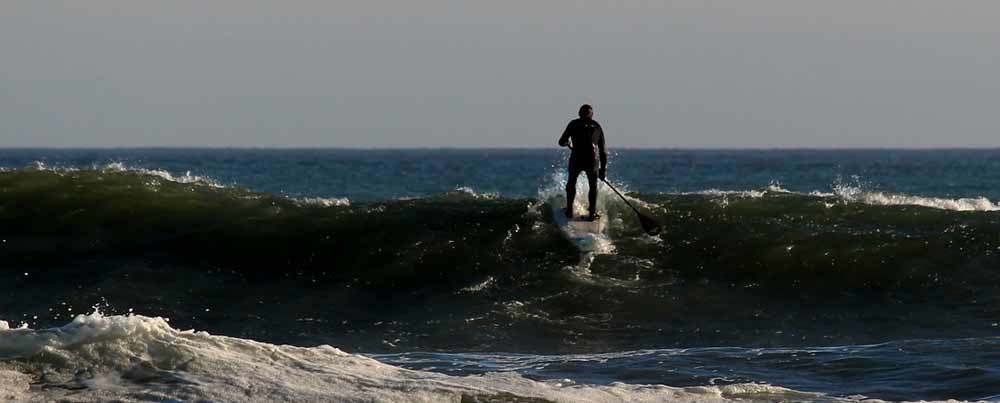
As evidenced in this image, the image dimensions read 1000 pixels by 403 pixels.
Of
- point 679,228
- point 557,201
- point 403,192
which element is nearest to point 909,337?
point 679,228

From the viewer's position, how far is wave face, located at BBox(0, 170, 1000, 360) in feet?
45.1

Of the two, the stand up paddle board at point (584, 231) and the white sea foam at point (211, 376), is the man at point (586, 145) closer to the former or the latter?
the stand up paddle board at point (584, 231)

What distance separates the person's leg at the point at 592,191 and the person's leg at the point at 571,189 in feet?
0.49

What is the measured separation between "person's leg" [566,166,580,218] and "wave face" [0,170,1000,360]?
0.29 meters

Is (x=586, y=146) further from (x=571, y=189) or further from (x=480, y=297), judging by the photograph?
(x=480, y=297)

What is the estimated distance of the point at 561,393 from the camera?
9.27m

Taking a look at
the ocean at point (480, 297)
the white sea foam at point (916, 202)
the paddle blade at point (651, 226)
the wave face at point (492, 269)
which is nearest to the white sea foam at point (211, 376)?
the ocean at point (480, 297)

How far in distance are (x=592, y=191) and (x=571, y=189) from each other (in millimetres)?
248

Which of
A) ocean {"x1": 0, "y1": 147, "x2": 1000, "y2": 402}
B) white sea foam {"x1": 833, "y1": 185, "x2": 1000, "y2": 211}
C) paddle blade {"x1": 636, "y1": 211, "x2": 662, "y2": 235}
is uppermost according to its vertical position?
white sea foam {"x1": 833, "y1": 185, "x2": 1000, "y2": 211}

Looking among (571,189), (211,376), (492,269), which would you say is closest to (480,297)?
(492,269)

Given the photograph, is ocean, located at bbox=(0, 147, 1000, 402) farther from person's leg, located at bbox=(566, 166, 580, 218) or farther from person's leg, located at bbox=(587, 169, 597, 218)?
person's leg, located at bbox=(587, 169, 597, 218)

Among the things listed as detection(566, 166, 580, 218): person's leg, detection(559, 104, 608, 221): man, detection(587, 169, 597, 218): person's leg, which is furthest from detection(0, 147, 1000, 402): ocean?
detection(559, 104, 608, 221): man

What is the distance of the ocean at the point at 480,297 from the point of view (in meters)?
9.03

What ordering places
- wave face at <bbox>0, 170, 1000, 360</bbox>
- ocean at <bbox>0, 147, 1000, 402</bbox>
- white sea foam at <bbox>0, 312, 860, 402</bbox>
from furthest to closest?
wave face at <bbox>0, 170, 1000, 360</bbox>, ocean at <bbox>0, 147, 1000, 402</bbox>, white sea foam at <bbox>0, 312, 860, 402</bbox>
